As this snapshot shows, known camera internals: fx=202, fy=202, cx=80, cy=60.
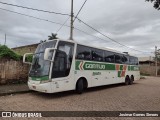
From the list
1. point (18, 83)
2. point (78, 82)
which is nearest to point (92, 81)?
point (78, 82)

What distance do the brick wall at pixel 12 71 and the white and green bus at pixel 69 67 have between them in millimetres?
3555

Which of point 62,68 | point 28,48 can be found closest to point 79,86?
point 62,68

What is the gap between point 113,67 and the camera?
52.0 ft

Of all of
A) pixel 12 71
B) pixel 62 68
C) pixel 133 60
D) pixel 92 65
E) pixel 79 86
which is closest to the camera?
pixel 62 68

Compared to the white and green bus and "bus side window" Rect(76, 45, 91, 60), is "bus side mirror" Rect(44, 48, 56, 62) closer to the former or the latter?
the white and green bus

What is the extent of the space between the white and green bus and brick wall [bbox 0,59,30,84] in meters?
3.56

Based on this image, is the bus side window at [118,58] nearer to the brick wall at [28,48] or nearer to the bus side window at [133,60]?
the bus side window at [133,60]

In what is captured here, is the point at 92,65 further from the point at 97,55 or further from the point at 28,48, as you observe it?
the point at 28,48

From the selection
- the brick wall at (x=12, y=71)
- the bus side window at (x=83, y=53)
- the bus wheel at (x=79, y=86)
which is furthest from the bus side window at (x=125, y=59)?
the brick wall at (x=12, y=71)

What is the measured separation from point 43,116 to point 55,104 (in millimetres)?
1966

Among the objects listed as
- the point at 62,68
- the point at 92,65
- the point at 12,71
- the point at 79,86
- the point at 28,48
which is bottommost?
the point at 79,86

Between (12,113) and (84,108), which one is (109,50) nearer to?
(84,108)

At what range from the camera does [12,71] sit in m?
14.4

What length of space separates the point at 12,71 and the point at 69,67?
5295 millimetres
